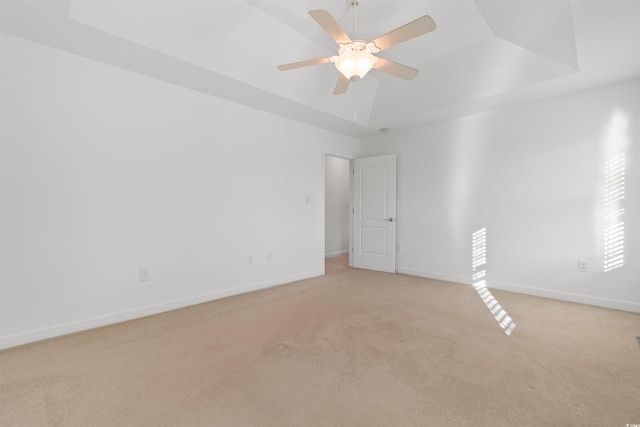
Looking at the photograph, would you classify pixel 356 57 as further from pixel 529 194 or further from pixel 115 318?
pixel 115 318

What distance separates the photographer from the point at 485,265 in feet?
13.5

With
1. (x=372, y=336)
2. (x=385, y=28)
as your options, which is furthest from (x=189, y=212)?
(x=385, y=28)

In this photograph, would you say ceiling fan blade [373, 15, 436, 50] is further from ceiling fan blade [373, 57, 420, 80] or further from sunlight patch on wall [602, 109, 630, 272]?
sunlight patch on wall [602, 109, 630, 272]

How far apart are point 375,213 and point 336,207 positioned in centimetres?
194

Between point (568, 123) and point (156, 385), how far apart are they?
481 cm

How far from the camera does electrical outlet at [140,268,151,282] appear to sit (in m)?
2.95

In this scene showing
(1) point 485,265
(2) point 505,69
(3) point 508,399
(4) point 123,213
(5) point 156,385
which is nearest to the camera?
(3) point 508,399

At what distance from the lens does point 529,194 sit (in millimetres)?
3754

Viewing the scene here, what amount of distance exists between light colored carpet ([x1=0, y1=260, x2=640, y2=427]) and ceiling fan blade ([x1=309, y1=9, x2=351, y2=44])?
229cm

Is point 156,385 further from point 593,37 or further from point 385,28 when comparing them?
point 593,37

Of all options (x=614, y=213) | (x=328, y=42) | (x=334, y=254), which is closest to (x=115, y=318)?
(x=328, y=42)

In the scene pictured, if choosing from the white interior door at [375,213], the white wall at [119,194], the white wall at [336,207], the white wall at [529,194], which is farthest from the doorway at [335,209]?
the white wall at [119,194]

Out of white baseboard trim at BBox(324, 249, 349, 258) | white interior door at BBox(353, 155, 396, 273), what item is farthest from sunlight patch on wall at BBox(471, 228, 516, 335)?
white baseboard trim at BBox(324, 249, 349, 258)

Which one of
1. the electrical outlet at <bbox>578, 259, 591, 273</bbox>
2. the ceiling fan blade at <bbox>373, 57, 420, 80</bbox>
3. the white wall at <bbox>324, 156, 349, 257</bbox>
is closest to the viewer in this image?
the ceiling fan blade at <bbox>373, 57, 420, 80</bbox>
